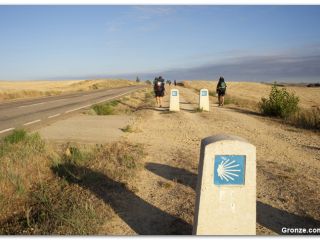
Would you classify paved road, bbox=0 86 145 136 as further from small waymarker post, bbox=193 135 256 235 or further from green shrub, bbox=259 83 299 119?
small waymarker post, bbox=193 135 256 235

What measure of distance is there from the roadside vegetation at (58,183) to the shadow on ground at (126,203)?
0.06 feet

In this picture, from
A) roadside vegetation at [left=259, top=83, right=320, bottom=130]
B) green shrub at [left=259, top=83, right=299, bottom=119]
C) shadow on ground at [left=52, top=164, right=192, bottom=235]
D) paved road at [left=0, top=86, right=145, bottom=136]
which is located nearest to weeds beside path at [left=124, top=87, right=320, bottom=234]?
shadow on ground at [left=52, top=164, right=192, bottom=235]

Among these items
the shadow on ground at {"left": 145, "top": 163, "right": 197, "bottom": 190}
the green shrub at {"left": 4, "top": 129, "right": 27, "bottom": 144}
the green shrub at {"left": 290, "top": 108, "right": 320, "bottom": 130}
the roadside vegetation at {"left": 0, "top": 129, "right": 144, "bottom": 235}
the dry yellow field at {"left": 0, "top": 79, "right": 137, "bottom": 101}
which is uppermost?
the green shrub at {"left": 4, "top": 129, "right": 27, "bottom": 144}

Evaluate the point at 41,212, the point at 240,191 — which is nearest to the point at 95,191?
the point at 41,212

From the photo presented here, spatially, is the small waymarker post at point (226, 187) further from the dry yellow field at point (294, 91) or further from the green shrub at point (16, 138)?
the dry yellow field at point (294, 91)

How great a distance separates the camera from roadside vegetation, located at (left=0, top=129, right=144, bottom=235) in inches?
185

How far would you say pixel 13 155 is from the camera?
7301 mm

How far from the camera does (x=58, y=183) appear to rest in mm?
6086

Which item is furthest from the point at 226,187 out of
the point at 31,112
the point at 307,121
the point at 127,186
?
the point at 31,112

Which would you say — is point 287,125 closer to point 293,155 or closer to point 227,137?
point 293,155

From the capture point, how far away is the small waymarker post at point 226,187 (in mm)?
3975

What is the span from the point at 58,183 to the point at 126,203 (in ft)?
4.07

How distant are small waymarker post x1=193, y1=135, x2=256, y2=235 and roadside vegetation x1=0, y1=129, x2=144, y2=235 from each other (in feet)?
4.40

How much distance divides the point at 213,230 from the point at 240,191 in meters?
0.50
